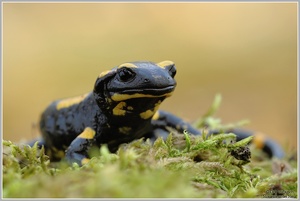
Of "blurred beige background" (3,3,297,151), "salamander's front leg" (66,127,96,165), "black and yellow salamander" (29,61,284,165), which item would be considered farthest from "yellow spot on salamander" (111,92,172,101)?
"blurred beige background" (3,3,297,151)

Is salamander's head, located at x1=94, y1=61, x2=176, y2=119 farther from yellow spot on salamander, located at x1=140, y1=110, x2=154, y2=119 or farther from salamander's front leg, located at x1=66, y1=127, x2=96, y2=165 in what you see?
salamander's front leg, located at x1=66, y1=127, x2=96, y2=165

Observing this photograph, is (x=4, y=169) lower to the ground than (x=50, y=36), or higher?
higher

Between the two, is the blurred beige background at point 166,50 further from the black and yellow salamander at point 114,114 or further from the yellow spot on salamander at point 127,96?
the yellow spot on salamander at point 127,96

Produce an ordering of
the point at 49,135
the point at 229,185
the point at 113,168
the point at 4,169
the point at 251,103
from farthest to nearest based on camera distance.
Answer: the point at 251,103, the point at 49,135, the point at 229,185, the point at 4,169, the point at 113,168

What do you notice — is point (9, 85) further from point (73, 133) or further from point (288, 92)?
point (73, 133)

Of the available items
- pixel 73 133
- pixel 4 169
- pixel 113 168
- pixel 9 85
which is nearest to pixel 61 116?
pixel 73 133

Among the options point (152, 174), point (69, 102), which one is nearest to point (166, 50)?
point (69, 102)

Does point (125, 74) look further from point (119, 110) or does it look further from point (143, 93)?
point (119, 110)

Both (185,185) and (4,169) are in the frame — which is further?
(4,169)
